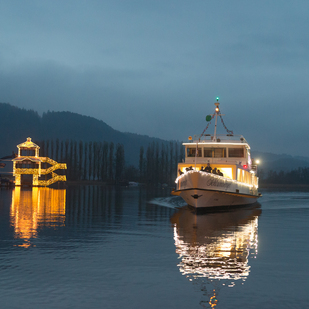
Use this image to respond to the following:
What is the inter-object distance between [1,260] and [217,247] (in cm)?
599

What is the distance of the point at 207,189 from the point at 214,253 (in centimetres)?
1411

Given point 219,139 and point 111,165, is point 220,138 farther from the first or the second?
point 111,165

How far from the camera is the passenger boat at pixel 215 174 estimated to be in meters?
25.2

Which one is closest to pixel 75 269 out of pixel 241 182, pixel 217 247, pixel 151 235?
pixel 217 247

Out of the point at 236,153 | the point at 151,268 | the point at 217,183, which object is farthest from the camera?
the point at 236,153

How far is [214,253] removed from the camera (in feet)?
36.5

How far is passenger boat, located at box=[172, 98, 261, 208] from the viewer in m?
25.2

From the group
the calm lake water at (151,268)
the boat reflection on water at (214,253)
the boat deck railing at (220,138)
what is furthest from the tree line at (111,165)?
the calm lake water at (151,268)

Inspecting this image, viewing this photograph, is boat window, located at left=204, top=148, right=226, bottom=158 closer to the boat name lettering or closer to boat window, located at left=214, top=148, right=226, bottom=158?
boat window, located at left=214, top=148, right=226, bottom=158

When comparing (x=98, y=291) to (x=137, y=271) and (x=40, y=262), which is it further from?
(x=40, y=262)

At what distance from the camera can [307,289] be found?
308 inches

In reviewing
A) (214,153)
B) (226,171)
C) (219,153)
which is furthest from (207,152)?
(226,171)

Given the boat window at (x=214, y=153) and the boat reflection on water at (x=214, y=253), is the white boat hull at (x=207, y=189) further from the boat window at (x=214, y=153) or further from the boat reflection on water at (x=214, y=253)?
the boat reflection on water at (x=214, y=253)

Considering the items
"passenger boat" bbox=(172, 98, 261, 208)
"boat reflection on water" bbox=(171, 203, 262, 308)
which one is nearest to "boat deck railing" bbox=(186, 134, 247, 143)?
"passenger boat" bbox=(172, 98, 261, 208)
